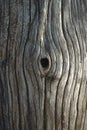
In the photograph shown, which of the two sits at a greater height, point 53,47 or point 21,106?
point 53,47

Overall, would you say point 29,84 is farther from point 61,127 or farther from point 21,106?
point 61,127

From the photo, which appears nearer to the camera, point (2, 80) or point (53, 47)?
point (53, 47)

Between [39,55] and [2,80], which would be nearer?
[39,55]

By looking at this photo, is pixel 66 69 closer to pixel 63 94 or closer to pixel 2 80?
pixel 63 94

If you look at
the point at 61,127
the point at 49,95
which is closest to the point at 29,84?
the point at 49,95

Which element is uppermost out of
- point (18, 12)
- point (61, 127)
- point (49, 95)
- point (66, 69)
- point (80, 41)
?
point (18, 12)

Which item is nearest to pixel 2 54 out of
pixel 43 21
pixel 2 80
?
pixel 2 80
